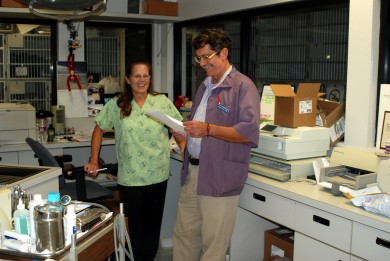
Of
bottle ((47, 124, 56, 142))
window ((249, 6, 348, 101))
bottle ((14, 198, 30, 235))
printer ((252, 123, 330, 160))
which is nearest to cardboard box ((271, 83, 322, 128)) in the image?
printer ((252, 123, 330, 160))

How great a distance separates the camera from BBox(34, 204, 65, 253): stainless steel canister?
64.8 inches

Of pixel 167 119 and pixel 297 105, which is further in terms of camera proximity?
pixel 297 105

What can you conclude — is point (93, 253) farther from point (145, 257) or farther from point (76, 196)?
point (76, 196)

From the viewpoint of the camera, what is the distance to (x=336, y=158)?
2551mm

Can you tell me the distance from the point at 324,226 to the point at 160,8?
2909 mm

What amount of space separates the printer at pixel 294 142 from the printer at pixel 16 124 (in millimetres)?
1990

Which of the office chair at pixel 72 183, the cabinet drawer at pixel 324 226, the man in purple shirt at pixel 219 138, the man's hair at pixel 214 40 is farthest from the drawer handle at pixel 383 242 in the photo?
the office chair at pixel 72 183

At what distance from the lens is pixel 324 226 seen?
7.36 ft

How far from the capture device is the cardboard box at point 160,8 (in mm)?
4363

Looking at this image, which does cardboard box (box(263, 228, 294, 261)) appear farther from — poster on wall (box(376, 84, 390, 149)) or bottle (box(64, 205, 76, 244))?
bottle (box(64, 205, 76, 244))

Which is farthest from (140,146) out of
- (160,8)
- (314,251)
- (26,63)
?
(26,63)

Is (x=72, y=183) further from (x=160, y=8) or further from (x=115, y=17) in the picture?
(x=160, y=8)

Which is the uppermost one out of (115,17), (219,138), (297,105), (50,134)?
(115,17)

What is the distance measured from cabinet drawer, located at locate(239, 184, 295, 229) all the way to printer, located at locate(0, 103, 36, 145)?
198 centimetres
